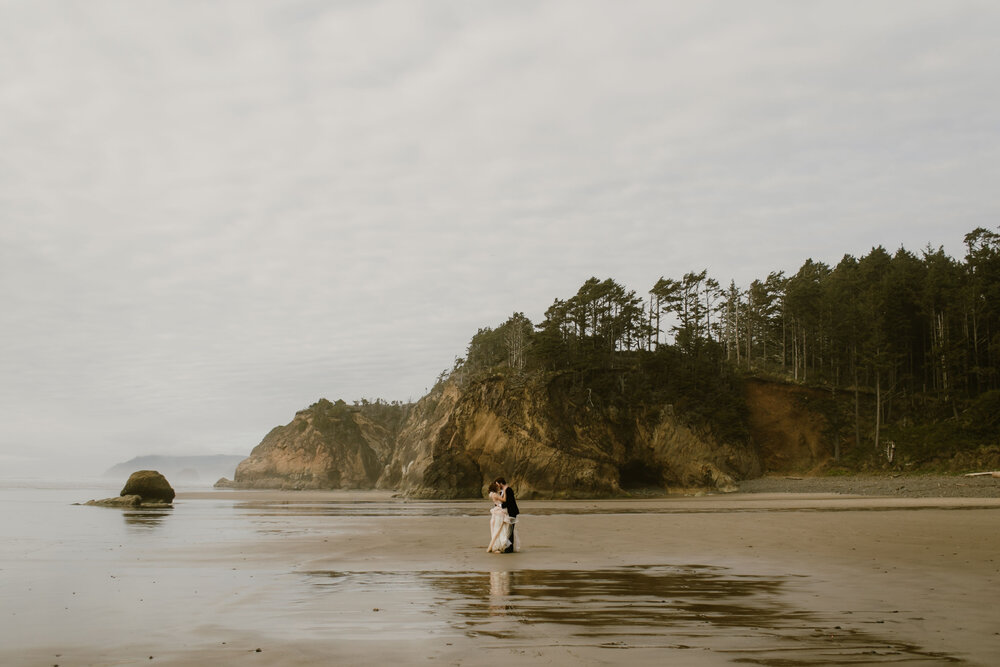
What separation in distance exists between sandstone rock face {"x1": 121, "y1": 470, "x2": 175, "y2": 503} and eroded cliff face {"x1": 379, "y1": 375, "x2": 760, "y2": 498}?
23.3m

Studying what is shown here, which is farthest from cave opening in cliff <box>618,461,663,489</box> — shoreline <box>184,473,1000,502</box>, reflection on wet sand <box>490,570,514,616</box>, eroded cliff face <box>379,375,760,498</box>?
reflection on wet sand <box>490,570,514,616</box>

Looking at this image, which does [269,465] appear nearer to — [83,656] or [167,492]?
[167,492]

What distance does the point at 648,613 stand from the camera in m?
9.16

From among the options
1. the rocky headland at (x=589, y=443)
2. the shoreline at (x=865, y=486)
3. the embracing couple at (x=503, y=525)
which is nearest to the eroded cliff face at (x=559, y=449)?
the rocky headland at (x=589, y=443)

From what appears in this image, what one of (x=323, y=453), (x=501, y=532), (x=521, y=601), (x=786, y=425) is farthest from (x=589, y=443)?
(x=323, y=453)

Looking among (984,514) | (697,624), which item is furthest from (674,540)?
(984,514)

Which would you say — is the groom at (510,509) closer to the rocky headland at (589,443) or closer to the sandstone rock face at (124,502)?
the sandstone rock face at (124,502)

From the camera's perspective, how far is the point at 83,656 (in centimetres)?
707

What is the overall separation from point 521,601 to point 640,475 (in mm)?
65644

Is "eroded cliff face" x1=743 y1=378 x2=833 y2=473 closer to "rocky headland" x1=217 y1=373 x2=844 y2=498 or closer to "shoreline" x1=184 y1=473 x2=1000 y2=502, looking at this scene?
"rocky headland" x1=217 y1=373 x2=844 y2=498

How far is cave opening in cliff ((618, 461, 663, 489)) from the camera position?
7100 centimetres

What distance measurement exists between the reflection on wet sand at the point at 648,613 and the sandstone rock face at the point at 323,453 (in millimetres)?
114408

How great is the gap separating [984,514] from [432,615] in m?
26.4

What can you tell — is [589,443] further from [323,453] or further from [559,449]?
[323,453]
